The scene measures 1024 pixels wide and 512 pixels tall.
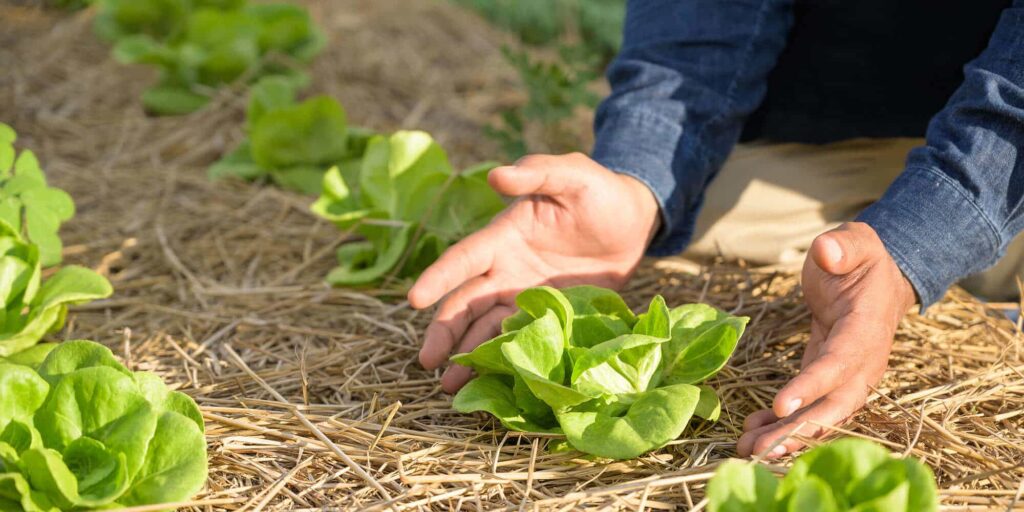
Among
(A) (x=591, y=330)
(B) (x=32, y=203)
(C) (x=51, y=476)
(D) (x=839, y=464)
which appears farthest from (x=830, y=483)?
(B) (x=32, y=203)

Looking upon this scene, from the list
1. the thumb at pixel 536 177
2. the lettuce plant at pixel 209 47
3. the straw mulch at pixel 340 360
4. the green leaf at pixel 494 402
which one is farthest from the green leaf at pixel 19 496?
the lettuce plant at pixel 209 47

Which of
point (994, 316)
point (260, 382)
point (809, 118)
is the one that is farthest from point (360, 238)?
point (994, 316)

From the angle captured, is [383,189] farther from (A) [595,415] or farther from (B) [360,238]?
(A) [595,415]

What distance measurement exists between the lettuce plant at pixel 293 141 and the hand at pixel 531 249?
31.9 inches

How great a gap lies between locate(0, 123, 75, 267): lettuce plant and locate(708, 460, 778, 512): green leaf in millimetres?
1261

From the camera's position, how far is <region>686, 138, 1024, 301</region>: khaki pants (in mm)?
1956

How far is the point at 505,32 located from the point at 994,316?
297 centimetres

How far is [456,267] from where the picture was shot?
4.89 ft

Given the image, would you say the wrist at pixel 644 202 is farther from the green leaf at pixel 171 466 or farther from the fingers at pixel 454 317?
the green leaf at pixel 171 466

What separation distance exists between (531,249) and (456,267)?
0.56ft

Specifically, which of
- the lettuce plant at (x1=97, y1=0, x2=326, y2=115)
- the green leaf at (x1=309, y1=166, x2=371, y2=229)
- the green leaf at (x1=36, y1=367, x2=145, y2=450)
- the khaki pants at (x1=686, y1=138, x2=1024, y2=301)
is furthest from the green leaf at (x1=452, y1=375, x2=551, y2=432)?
the lettuce plant at (x1=97, y1=0, x2=326, y2=115)

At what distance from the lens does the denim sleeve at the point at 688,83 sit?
1823 millimetres

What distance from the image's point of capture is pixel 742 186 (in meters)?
2.04

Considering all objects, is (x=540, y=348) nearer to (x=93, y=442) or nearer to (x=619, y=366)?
(x=619, y=366)
